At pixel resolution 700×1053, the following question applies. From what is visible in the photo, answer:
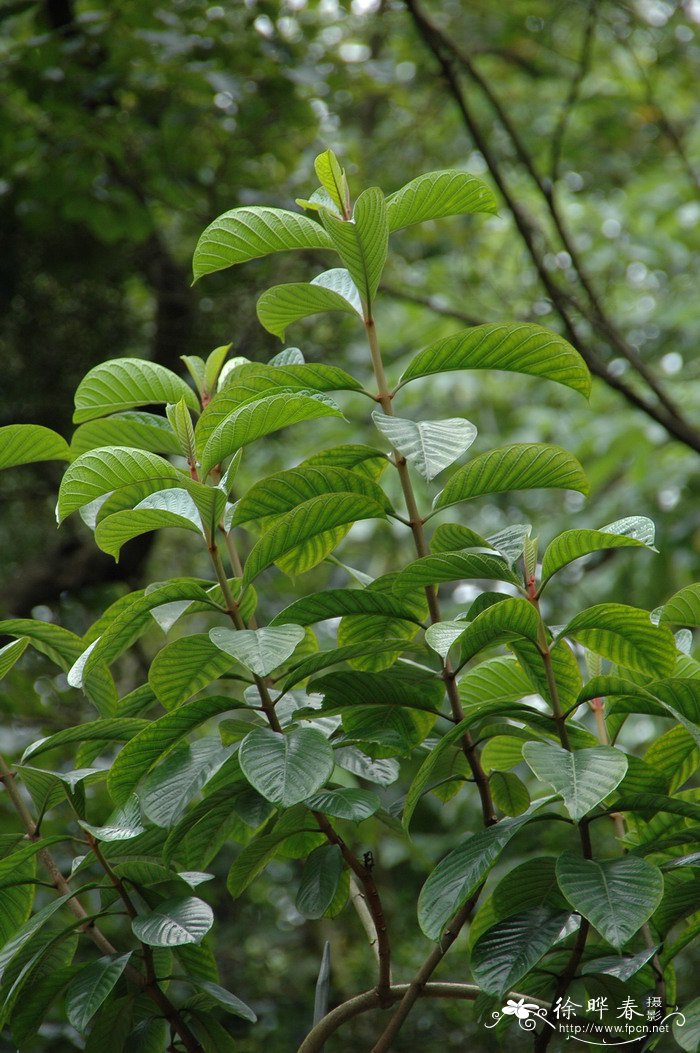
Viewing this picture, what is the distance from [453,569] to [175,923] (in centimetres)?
28

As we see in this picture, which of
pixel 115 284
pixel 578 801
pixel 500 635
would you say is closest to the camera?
pixel 578 801

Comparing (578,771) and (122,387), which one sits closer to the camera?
(578,771)

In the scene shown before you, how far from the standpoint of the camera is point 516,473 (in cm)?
65

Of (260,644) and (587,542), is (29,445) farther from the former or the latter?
(587,542)

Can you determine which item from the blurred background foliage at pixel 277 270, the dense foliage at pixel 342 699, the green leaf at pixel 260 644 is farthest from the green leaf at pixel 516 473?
the blurred background foliage at pixel 277 270

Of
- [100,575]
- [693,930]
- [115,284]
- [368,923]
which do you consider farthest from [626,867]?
[115,284]

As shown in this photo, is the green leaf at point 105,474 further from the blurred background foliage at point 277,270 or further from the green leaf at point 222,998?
the blurred background foliage at point 277,270

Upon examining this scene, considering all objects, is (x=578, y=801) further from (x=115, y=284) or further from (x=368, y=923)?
(x=115, y=284)

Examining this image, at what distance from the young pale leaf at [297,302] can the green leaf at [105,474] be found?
0.15 m

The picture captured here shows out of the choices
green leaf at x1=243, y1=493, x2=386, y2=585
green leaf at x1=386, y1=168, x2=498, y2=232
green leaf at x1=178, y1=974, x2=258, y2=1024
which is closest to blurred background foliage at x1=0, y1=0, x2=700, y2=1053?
green leaf at x1=386, y1=168, x2=498, y2=232

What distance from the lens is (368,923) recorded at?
0.79 m

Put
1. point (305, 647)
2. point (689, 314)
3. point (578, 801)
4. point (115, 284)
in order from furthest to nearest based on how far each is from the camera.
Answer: point (689, 314) < point (115, 284) < point (305, 647) < point (578, 801)

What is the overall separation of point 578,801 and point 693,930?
150mm

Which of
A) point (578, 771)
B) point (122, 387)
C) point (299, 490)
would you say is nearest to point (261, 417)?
point (299, 490)
